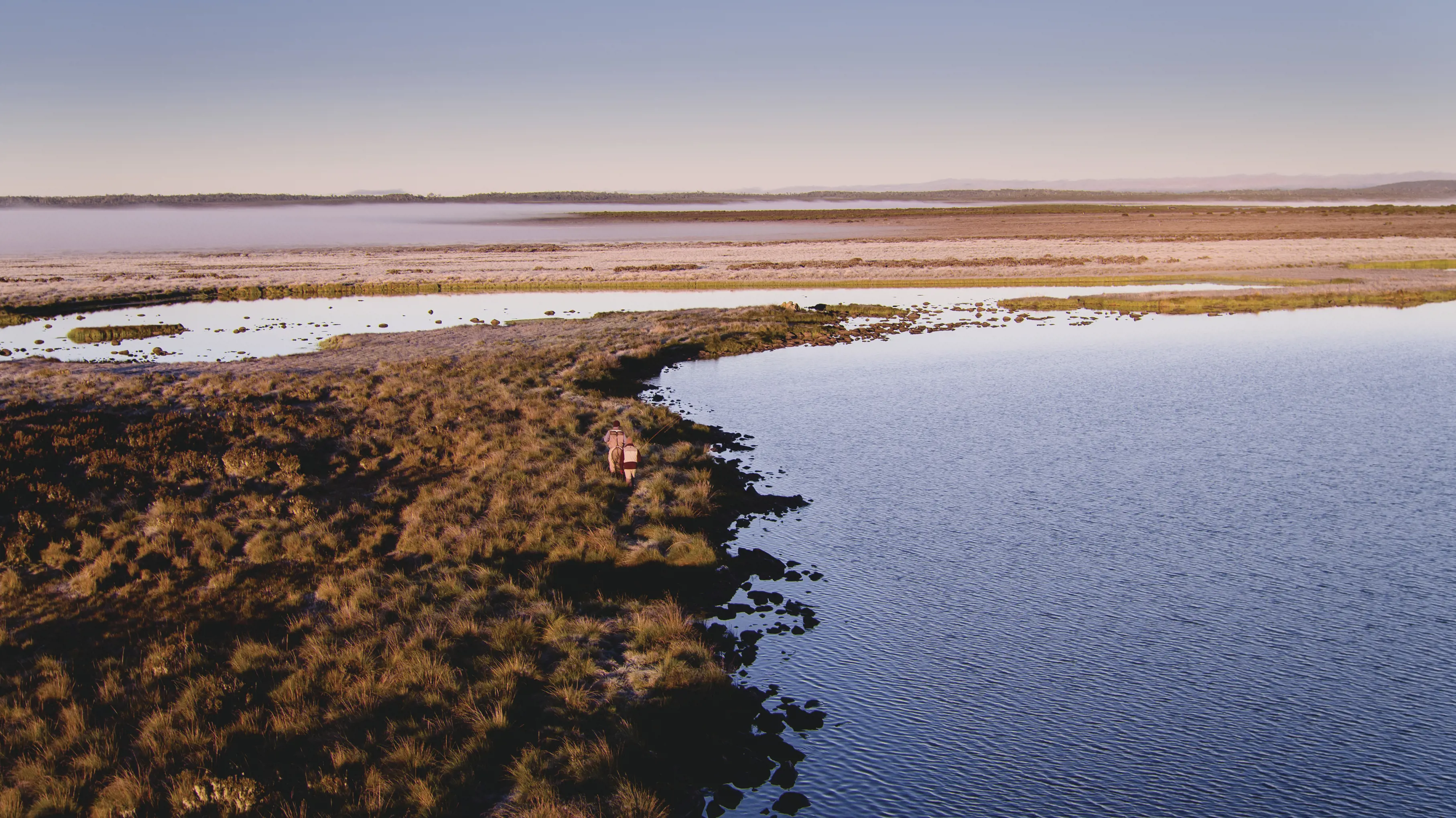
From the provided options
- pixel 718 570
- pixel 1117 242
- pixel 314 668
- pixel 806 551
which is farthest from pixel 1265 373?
pixel 1117 242

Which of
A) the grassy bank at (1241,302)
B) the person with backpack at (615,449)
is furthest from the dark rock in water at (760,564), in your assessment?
the grassy bank at (1241,302)

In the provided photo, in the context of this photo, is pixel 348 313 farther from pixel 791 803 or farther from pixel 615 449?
pixel 791 803

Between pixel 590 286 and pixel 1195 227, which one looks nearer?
pixel 590 286

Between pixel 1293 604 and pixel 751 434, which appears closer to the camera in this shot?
pixel 1293 604

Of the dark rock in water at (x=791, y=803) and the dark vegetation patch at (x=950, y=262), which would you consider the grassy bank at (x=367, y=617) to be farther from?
the dark vegetation patch at (x=950, y=262)

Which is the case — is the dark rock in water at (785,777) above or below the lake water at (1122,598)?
below

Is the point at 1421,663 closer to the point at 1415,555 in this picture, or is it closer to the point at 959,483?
the point at 1415,555

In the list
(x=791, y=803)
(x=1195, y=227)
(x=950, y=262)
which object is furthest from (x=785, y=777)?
(x=1195, y=227)
